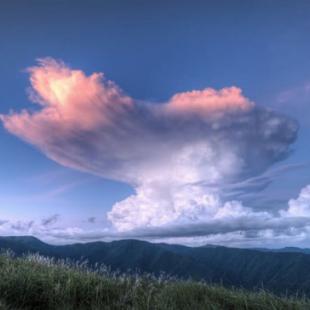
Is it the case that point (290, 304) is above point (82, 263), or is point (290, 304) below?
below

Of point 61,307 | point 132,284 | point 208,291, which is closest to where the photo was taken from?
point 61,307

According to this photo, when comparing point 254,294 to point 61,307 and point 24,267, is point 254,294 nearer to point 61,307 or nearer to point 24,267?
point 61,307

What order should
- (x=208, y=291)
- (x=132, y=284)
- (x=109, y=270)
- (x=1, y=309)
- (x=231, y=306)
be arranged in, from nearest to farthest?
(x=1, y=309)
(x=231, y=306)
(x=208, y=291)
(x=132, y=284)
(x=109, y=270)

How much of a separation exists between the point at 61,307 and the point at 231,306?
403 cm

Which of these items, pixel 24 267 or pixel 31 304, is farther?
pixel 24 267

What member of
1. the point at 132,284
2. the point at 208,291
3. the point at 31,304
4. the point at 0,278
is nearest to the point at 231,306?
the point at 208,291

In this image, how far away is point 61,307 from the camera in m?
8.55

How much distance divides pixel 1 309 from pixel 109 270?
16.0ft

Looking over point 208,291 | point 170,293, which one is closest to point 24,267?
point 170,293

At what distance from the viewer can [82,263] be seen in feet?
41.7

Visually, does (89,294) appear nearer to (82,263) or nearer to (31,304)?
(31,304)

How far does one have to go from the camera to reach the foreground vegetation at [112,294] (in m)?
8.84

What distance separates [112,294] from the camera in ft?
32.3

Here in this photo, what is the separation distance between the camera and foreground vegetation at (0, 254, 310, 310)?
348 inches
